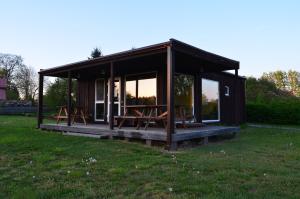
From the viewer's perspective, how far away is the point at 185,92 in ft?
36.9

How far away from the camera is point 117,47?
84.6 feet

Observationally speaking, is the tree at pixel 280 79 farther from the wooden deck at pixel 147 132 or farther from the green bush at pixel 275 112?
the wooden deck at pixel 147 132

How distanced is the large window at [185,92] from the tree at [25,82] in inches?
1078

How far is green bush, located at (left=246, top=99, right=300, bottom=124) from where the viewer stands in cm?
1678

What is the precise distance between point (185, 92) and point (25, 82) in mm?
28549

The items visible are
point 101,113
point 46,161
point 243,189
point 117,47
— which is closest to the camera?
point 243,189

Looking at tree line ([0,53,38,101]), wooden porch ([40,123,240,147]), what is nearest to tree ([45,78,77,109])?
tree line ([0,53,38,101])

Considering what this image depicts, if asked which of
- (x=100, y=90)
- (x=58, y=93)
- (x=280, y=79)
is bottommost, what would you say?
(x=100, y=90)

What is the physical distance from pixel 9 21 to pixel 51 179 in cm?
1264

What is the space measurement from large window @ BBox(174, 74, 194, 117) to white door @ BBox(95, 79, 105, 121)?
10.6ft

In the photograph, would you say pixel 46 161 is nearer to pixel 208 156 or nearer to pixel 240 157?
pixel 208 156

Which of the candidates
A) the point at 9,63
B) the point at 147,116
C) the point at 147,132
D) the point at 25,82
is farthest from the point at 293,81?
the point at 147,132

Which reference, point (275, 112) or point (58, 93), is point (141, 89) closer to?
point (275, 112)

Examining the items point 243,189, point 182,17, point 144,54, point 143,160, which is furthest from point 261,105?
point 243,189
